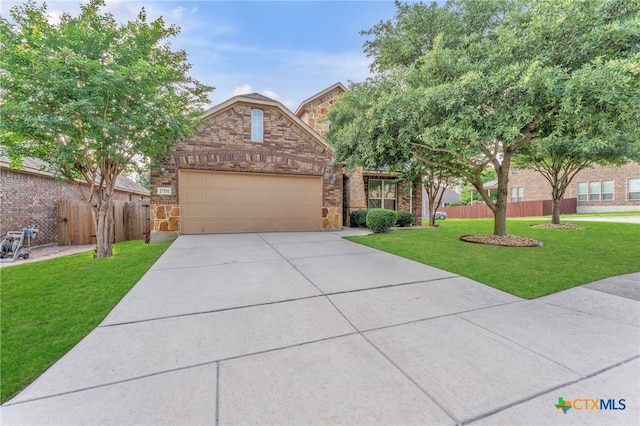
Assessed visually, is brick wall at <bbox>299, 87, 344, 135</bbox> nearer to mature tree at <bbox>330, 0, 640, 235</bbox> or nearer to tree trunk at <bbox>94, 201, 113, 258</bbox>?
mature tree at <bbox>330, 0, 640, 235</bbox>

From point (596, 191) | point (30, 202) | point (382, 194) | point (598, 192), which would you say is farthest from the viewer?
point (596, 191)

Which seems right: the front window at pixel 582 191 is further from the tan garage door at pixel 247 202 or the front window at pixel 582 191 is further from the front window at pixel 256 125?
the front window at pixel 256 125

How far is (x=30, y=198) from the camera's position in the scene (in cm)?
938

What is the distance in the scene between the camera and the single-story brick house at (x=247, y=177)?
952 centimetres

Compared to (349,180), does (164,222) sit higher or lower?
lower

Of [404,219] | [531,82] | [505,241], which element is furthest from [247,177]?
[505,241]

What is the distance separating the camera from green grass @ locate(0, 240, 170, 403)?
2.30m

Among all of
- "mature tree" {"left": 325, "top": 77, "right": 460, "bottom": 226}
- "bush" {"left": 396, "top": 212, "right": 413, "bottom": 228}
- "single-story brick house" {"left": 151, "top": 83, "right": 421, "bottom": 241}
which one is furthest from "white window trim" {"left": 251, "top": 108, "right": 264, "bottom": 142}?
"bush" {"left": 396, "top": 212, "right": 413, "bottom": 228}

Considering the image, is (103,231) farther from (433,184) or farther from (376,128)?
(433,184)

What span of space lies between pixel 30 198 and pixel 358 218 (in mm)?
12623

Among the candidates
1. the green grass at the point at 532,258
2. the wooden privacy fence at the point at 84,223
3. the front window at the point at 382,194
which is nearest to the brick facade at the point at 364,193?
the front window at the point at 382,194

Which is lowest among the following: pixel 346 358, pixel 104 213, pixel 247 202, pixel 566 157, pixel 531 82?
pixel 346 358

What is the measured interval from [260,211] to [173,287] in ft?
21.3

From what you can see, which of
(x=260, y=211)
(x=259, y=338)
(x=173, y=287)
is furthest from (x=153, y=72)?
(x=259, y=338)
